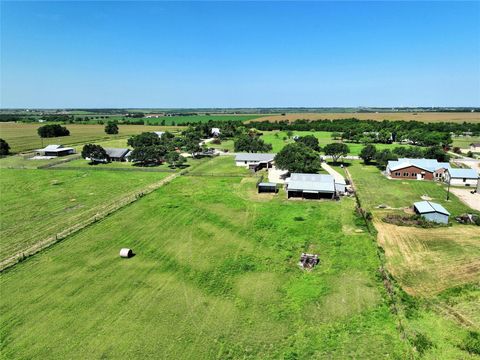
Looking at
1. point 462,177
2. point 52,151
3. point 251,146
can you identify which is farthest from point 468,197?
point 52,151

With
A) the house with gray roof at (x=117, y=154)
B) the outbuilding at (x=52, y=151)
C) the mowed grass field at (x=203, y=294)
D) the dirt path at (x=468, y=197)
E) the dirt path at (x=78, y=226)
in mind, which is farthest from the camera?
the outbuilding at (x=52, y=151)

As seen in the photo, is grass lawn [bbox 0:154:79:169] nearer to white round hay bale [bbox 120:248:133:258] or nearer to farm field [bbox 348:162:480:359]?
white round hay bale [bbox 120:248:133:258]

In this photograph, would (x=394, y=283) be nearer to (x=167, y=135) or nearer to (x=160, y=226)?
(x=160, y=226)

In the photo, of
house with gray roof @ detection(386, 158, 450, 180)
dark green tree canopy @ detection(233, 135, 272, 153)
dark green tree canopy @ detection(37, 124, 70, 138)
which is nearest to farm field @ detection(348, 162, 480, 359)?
house with gray roof @ detection(386, 158, 450, 180)

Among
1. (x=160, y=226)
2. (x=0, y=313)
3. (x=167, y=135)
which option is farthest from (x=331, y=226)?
(x=167, y=135)

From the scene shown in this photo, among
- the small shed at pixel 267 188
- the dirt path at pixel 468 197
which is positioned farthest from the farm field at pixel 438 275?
the small shed at pixel 267 188

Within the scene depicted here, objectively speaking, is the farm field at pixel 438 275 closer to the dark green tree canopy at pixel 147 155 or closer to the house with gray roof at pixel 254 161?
the house with gray roof at pixel 254 161
